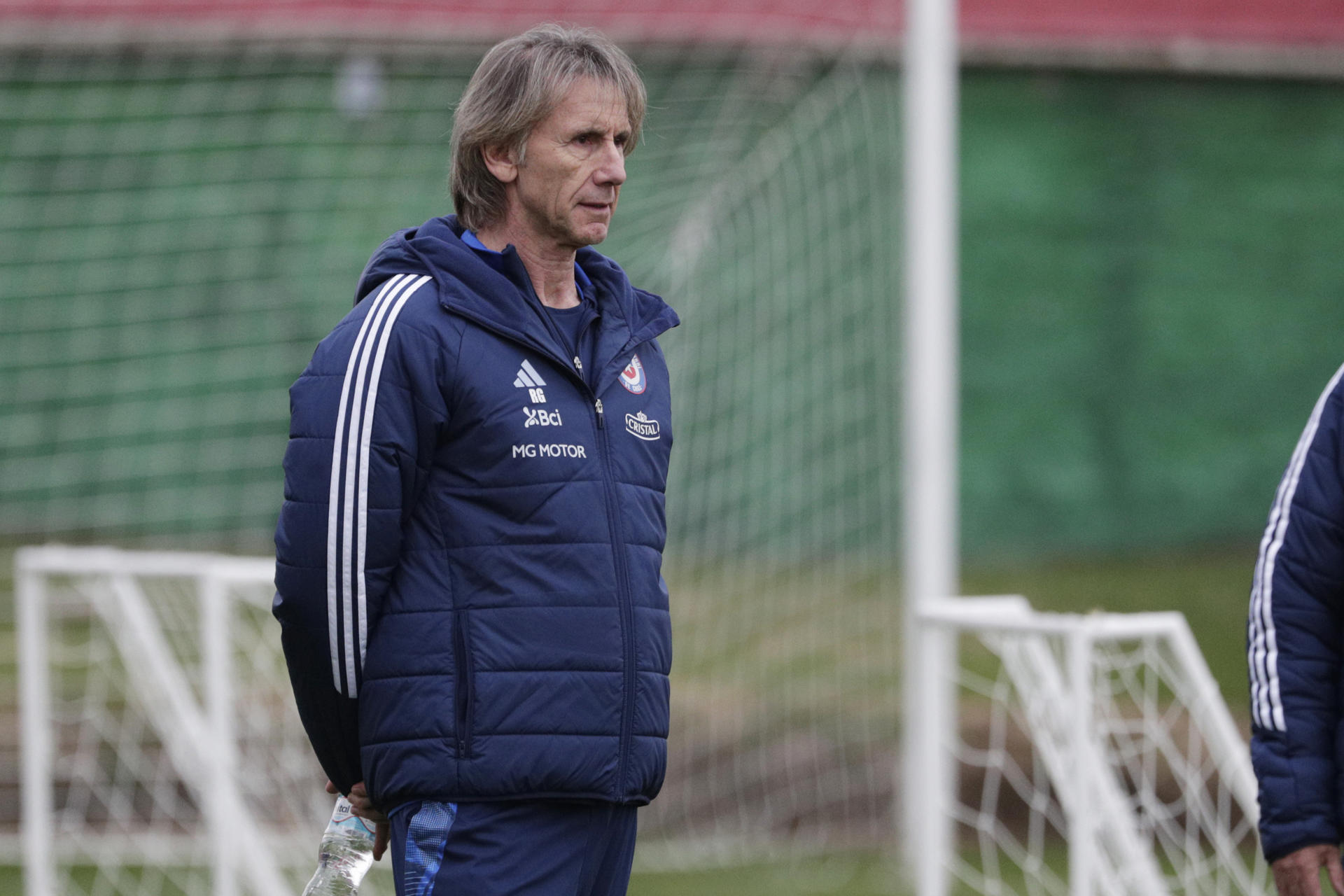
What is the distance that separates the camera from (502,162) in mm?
2287

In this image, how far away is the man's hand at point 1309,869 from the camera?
2439 millimetres

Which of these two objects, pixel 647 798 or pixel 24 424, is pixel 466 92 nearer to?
pixel 647 798

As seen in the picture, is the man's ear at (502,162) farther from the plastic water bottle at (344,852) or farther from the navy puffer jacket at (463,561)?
the plastic water bottle at (344,852)

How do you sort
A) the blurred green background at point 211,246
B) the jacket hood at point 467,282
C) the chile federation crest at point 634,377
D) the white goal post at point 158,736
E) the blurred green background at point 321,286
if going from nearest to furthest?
the jacket hood at point 467,282
the chile federation crest at point 634,377
the white goal post at point 158,736
the blurred green background at point 321,286
the blurred green background at point 211,246

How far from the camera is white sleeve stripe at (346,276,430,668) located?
210 centimetres

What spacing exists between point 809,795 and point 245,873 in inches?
89.5

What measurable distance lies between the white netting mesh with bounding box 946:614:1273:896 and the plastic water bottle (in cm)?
149

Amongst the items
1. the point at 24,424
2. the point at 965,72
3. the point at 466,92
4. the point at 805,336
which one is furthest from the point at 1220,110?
the point at 466,92

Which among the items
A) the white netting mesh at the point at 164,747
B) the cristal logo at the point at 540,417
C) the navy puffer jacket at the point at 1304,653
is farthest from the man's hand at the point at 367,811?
the white netting mesh at the point at 164,747

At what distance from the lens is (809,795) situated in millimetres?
6184

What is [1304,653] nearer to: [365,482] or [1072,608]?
[365,482]

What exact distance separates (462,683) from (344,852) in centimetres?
37

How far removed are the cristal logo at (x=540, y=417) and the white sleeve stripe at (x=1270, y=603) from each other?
3.50 feet

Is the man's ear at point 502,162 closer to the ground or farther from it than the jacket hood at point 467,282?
farther from it
